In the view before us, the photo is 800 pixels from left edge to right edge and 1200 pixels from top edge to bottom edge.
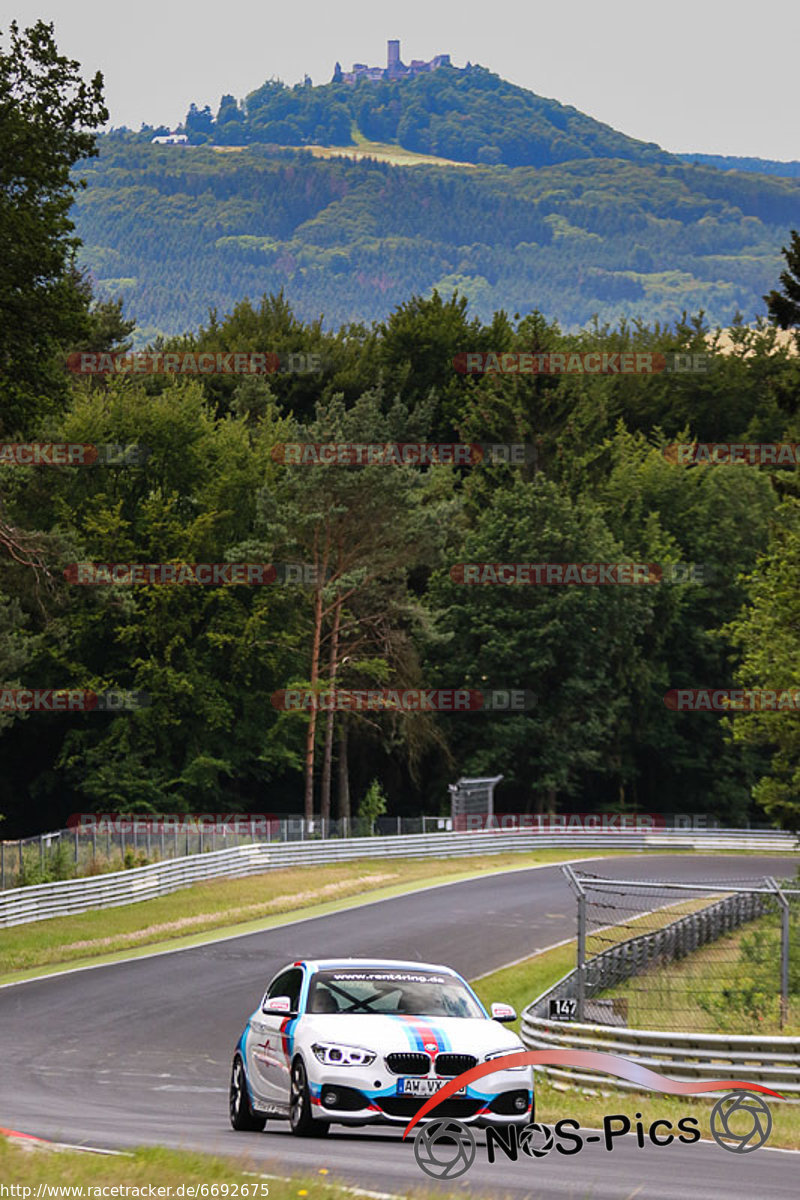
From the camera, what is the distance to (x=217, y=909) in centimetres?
4281

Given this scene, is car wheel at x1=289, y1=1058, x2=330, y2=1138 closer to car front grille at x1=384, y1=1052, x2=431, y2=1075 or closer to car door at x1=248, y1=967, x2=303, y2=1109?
car door at x1=248, y1=967, x2=303, y2=1109

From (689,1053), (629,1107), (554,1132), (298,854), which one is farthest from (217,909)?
(554,1132)

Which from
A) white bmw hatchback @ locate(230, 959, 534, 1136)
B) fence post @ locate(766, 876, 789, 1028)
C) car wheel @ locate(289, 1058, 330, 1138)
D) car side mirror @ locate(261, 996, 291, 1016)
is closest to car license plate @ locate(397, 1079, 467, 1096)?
white bmw hatchback @ locate(230, 959, 534, 1136)

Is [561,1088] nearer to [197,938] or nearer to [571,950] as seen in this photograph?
[571,950]

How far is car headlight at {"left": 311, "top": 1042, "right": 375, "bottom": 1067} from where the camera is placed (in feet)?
39.8

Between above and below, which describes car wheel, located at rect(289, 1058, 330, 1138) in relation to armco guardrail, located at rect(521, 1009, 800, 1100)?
above

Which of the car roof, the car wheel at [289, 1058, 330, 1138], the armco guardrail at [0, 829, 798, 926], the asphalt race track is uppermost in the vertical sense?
the car roof

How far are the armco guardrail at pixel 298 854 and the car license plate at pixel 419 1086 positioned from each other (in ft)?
89.9

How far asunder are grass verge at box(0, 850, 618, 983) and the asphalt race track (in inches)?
62.9

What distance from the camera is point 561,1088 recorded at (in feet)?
60.3

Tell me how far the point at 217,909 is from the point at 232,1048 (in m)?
19.5

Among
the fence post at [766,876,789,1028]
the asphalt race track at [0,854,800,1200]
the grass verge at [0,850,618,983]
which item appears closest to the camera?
the asphalt race track at [0,854,800,1200]

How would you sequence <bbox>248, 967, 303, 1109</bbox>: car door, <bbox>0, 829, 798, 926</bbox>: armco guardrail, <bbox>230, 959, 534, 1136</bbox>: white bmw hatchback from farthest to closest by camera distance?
<bbox>0, 829, 798, 926</bbox>: armco guardrail
<bbox>248, 967, 303, 1109</bbox>: car door
<bbox>230, 959, 534, 1136</bbox>: white bmw hatchback

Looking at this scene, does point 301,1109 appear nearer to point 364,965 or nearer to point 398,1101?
point 398,1101
